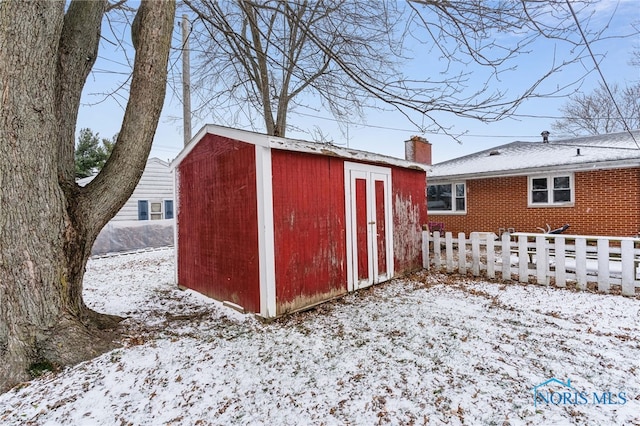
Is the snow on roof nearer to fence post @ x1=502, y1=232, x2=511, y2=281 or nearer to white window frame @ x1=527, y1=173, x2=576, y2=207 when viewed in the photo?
white window frame @ x1=527, y1=173, x2=576, y2=207

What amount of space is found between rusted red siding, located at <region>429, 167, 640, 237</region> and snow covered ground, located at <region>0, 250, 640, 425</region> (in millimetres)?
Answer: 5818

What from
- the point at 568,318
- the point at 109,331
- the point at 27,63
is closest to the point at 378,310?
the point at 568,318

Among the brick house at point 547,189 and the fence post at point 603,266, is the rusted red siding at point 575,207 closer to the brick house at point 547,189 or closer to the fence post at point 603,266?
the brick house at point 547,189

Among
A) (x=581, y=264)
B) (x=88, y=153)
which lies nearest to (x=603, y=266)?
(x=581, y=264)

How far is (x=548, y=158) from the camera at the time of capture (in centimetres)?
1046

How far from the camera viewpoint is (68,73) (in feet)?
11.6

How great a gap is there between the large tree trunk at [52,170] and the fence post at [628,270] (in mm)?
6920

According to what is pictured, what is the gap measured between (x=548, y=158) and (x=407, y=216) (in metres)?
6.85

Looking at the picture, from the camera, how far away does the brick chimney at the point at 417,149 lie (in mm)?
12552

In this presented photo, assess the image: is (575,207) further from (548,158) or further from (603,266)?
(603,266)

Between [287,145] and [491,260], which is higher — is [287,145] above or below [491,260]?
above

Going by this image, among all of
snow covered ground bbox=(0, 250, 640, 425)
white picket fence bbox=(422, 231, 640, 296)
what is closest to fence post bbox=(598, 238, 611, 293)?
white picket fence bbox=(422, 231, 640, 296)

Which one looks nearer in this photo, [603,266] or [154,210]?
[603,266]

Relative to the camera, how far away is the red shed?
14.3 ft
